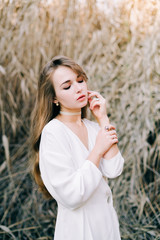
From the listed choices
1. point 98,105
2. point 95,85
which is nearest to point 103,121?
point 98,105

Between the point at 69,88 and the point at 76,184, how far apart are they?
301 millimetres

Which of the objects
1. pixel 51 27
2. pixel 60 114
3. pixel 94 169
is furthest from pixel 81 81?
pixel 51 27

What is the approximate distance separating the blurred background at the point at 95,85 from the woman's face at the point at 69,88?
0.72 metres

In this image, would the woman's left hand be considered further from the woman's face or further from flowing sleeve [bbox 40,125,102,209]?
flowing sleeve [bbox 40,125,102,209]

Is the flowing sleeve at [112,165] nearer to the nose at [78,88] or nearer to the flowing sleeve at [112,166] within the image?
the flowing sleeve at [112,166]

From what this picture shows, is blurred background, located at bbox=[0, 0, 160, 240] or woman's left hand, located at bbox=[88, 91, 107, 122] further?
blurred background, located at bbox=[0, 0, 160, 240]

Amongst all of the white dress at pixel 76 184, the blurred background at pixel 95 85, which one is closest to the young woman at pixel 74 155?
the white dress at pixel 76 184

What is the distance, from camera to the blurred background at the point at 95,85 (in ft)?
5.05

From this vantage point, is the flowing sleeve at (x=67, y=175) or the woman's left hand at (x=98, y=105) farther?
the woman's left hand at (x=98, y=105)

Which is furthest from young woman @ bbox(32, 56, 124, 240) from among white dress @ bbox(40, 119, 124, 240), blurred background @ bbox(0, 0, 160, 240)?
blurred background @ bbox(0, 0, 160, 240)

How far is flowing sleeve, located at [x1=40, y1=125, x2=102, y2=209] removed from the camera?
2.49 feet

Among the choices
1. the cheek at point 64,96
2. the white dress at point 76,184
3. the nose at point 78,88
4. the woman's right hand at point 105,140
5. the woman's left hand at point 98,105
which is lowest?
the white dress at point 76,184

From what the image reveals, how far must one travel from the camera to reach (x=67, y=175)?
30.4 inches

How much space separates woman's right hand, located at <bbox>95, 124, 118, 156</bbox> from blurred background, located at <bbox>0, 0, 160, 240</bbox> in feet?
2.27
